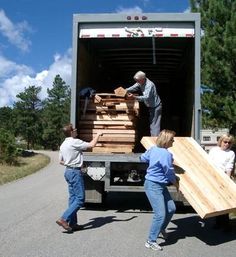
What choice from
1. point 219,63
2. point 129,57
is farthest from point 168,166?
point 219,63

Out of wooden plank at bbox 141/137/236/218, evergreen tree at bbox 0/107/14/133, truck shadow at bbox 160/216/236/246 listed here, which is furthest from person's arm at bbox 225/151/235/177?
evergreen tree at bbox 0/107/14/133

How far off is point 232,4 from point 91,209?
12.7m

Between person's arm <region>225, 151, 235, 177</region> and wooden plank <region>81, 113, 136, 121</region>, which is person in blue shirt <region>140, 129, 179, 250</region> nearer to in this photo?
person's arm <region>225, 151, 235, 177</region>

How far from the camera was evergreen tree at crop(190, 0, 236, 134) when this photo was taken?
62.6 ft

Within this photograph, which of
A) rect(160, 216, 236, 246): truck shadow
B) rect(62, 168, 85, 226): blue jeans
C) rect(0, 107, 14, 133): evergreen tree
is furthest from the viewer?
rect(0, 107, 14, 133): evergreen tree

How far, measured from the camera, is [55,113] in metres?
81.9

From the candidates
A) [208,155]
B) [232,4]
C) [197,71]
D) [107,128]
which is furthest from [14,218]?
[232,4]

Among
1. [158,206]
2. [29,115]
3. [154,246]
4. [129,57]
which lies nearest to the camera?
[154,246]

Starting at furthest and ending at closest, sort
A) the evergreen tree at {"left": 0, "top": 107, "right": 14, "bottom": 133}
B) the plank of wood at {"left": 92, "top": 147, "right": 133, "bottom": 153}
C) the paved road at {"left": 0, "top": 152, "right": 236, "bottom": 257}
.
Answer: the evergreen tree at {"left": 0, "top": 107, "right": 14, "bottom": 133} < the plank of wood at {"left": 92, "top": 147, "right": 133, "bottom": 153} < the paved road at {"left": 0, "top": 152, "right": 236, "bottom": 257}

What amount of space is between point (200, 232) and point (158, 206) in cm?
144

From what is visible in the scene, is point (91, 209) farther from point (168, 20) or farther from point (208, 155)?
point (168, 20)

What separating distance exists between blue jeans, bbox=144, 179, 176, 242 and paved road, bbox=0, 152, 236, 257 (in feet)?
0.92

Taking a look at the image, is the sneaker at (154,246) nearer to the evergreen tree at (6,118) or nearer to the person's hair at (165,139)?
the person's hair at (165,139)

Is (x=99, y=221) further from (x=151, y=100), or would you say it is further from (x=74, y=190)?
(x=151, y=100)
